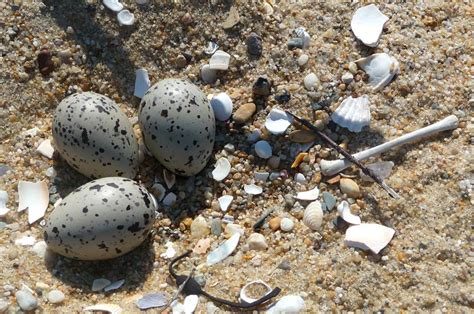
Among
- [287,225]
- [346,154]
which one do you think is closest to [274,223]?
[287,225]

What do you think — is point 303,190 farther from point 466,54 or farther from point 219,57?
point 466,54

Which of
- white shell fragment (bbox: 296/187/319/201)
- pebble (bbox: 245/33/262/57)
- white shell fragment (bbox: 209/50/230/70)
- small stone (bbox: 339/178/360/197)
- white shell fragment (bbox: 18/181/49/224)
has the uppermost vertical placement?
pebble (bbox: 245/33/262/57)

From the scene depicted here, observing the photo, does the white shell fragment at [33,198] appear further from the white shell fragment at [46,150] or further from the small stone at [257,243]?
the small stone at [257,243]

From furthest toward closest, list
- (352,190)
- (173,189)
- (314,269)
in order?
1. (173,189)
2. (352,190)
3. (314,269)

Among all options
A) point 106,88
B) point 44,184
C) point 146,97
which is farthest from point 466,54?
point 44,184

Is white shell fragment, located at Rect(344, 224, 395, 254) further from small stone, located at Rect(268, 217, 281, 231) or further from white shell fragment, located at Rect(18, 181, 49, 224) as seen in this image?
white shell fragment, located at Rect(18, 181, 49, 224)

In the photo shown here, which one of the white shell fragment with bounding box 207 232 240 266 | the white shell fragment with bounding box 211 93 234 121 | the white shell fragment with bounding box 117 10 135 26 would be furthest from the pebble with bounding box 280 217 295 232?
the white shell fragment with bounding box 117 10 135 26

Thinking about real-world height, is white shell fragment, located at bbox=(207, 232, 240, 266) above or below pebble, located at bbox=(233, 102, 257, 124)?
below
